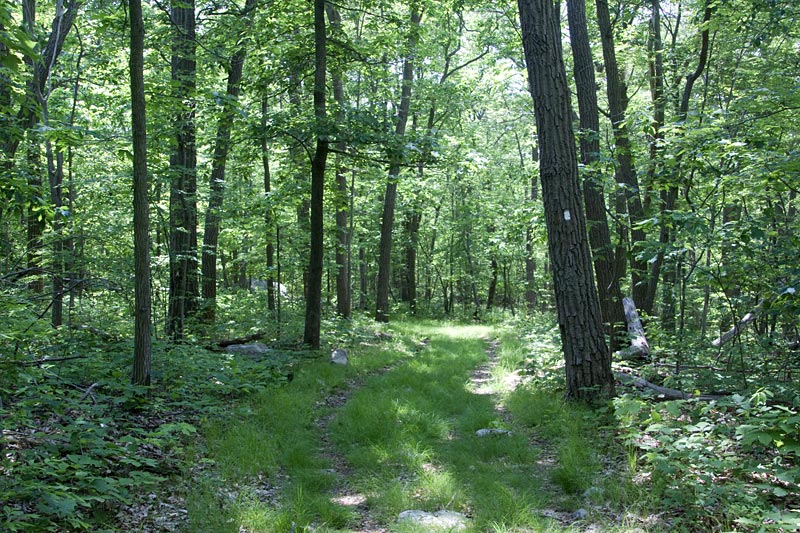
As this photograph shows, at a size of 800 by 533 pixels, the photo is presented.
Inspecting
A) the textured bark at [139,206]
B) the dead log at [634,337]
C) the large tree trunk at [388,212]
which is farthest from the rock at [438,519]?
the large tree trunk at [388,212]

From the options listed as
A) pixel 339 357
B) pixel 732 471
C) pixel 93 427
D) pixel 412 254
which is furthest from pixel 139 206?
pixel 412 254

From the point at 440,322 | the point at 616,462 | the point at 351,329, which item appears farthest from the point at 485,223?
the point at 616,462

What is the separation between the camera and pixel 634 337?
8.59 m

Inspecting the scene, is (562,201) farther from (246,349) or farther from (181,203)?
(181,203)

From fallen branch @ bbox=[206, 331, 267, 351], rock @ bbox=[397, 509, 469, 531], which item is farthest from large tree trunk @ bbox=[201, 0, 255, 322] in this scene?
rock @ bbox=[397, 509, 469, 531]

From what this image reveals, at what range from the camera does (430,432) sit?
632 centimetres

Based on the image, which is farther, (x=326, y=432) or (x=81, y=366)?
(x=326, y=432)

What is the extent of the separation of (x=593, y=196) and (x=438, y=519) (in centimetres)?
657

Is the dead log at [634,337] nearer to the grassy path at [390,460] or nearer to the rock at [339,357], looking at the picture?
the grassy path at [390,460]

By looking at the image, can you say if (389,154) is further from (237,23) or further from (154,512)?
(154,512)

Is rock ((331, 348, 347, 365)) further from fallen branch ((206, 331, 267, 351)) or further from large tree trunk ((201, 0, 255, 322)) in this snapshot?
large tree trunk ((201, 0, 255, 322))

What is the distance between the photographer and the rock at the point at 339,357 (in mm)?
9837

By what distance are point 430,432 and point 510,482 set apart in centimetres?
164

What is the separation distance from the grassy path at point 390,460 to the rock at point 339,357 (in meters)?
1.01
